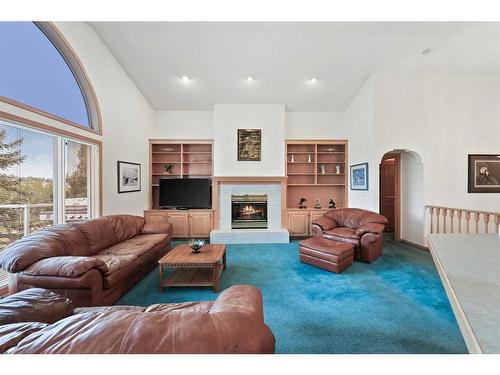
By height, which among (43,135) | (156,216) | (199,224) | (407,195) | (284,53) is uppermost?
(284,53)

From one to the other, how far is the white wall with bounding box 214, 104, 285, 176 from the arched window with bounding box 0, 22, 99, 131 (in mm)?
2486

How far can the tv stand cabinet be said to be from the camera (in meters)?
4.96

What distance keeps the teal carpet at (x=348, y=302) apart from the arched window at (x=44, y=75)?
262cm

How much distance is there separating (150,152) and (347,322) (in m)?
5.33

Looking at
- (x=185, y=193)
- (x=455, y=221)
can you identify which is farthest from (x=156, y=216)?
(x=455, y=221)

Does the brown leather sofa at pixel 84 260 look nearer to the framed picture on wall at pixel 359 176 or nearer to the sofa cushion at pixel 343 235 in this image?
the sofa cushion at pixel 343 235

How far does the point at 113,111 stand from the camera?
3811mm

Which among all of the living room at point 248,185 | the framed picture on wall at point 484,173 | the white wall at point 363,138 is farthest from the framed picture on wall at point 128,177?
the framed picture on wall at point 484,173

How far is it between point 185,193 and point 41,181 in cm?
275

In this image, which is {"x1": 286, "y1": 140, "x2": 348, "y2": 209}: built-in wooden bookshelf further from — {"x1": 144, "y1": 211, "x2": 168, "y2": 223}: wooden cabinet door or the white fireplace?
{"x1": 144, "y1": 211, "x2": 168, "y2": 223}: wooden cabinet door

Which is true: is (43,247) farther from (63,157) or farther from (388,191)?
(388,191)

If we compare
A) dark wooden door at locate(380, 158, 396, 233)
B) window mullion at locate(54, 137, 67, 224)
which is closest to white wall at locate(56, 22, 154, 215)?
window mullion at locate(54, 137, 67, 224)

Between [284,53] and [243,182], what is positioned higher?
[284,53]

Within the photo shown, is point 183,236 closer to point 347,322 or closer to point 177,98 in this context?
point 177,98
